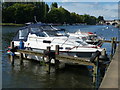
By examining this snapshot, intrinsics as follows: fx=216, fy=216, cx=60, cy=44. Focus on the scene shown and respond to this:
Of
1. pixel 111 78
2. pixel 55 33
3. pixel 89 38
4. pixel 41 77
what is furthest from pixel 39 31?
pixel 111 78

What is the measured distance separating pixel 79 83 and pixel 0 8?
12884 centimetres

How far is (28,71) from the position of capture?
18.7 m

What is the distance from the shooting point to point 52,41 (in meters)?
20.7

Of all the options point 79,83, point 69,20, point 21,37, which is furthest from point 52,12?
point 79,83

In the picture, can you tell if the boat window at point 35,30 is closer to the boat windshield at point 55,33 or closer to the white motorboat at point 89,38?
the boat windshield at point 55,33

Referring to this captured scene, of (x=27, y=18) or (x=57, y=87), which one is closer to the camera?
(x=57, y=87)

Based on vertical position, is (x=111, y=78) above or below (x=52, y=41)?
below

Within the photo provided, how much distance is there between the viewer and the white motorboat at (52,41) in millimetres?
19234

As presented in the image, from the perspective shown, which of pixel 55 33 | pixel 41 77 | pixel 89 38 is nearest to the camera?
pixel 41 77

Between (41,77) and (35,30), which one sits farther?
(35,30)

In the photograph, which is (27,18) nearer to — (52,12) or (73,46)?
(52,12)

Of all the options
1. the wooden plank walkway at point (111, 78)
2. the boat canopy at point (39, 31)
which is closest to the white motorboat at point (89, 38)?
the boat canopy at point (39, 31)

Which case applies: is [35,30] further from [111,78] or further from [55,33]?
[111,78]

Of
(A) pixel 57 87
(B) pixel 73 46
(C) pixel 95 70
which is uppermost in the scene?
(B) pixel 73 46
